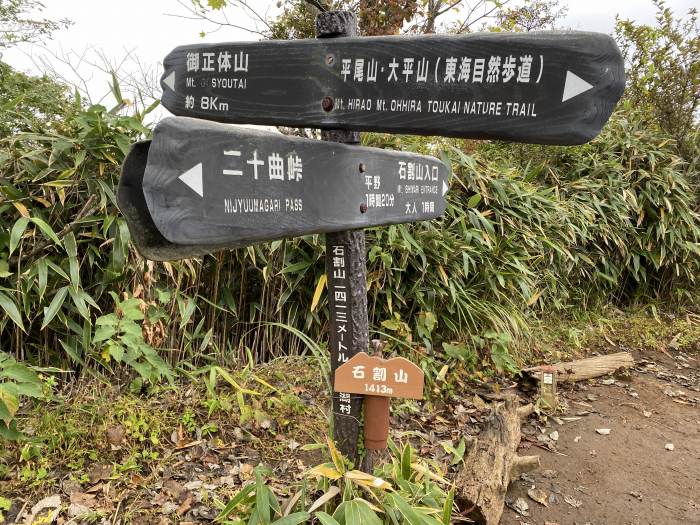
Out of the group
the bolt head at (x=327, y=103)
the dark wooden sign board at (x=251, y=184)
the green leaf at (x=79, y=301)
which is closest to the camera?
the dark wooden sign board at (x=251, y=184)

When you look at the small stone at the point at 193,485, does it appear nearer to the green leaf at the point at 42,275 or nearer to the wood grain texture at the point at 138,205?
the green leaf at the point at 42,275

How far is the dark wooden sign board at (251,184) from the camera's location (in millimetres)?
1027

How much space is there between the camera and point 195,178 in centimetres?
108

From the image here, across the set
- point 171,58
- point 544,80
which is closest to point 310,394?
point 171,58

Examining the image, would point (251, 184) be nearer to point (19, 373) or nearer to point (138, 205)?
point (138, 205)

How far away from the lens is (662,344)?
17.0 feet

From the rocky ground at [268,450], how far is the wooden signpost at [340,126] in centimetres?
93

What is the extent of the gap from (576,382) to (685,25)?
516cm

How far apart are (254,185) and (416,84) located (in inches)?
21.0

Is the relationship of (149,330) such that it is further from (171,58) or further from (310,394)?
(171,58)

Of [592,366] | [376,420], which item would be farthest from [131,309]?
[592,366]

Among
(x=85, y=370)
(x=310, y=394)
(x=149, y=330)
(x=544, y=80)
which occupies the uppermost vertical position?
(x=544, y=80)

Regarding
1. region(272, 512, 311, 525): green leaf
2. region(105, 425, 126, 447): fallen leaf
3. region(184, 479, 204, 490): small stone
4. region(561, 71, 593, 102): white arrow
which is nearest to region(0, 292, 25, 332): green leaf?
region(105, 425, 126, 447): fallen leaf

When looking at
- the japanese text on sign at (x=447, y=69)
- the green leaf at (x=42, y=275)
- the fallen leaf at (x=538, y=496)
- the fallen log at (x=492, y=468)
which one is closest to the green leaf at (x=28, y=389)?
the green leaf at (x=42, y=275)
